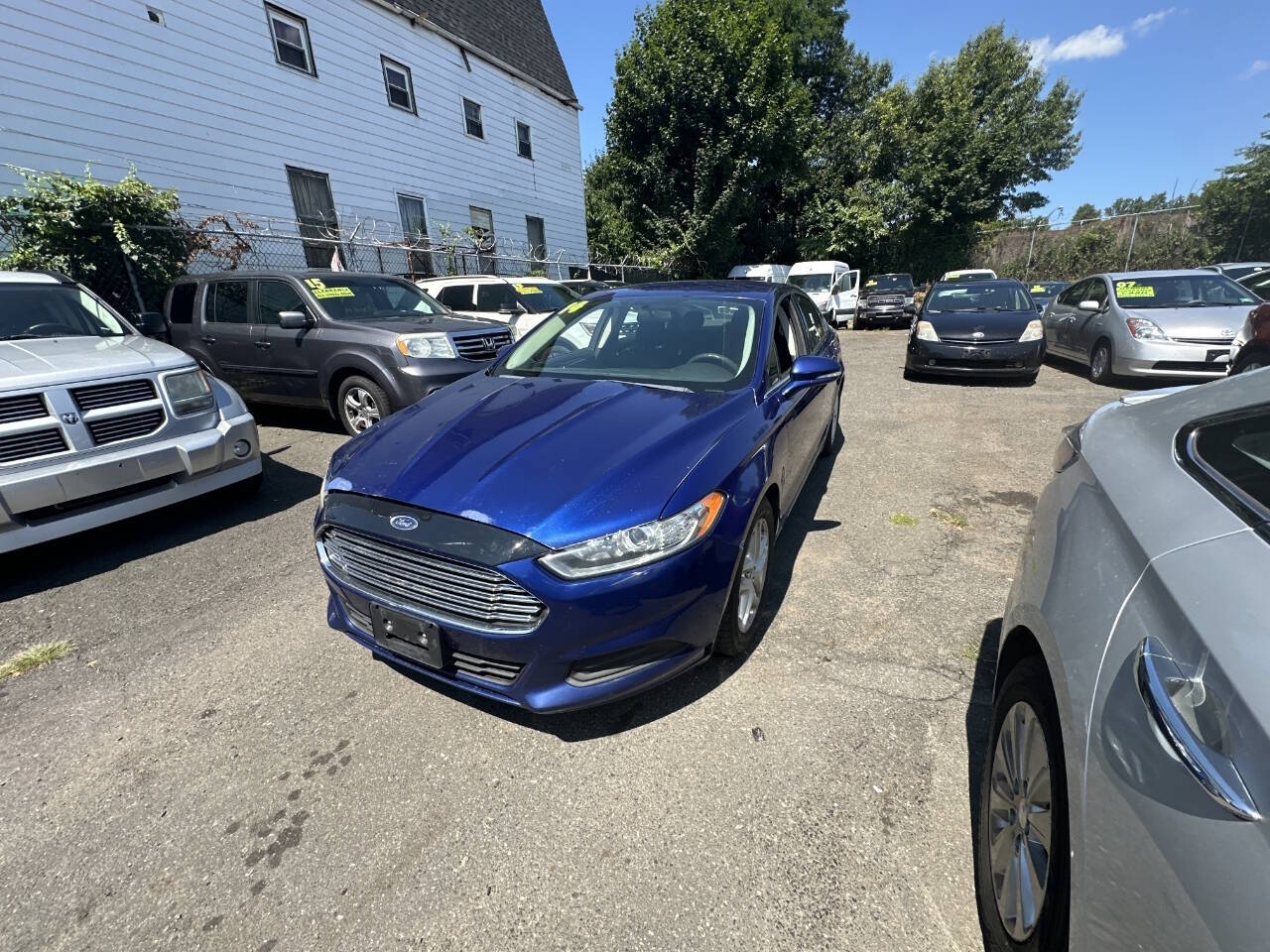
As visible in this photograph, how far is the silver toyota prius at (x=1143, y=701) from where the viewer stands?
852mm

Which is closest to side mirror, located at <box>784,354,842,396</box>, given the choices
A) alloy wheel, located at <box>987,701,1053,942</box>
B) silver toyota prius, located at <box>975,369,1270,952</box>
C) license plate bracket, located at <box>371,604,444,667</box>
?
silver toyota prius, located at <box>975,369,1270,952</box>

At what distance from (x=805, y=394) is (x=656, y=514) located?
1.87 metres

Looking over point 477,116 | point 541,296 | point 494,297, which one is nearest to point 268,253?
point 494,297

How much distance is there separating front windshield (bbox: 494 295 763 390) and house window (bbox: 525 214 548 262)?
1392cm

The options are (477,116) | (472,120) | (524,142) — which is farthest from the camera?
(524,142)

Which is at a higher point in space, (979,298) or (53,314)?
(53,314)

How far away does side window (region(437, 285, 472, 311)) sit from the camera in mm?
9273

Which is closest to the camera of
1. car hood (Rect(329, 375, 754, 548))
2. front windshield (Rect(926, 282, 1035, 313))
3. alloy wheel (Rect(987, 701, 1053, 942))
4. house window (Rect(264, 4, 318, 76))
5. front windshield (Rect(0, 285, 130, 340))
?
alloy wheel (Rect(987, 701, 1053, 942))

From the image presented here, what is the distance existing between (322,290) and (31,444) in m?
3.43

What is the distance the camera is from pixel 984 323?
8.16 metres

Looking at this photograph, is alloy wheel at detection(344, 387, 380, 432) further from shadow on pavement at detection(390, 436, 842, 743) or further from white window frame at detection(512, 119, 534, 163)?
white window frame at detection(512, 119, 534, 163)

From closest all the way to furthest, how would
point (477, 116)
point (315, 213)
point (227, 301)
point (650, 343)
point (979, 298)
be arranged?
point (650, 343) < point (227, 301) < point (979, 298) < point (315, 213) < point (477, 116)

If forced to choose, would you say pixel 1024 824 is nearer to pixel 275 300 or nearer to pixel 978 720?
pixel 978 720

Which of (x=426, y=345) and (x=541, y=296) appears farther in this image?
(x=541, y=296)
